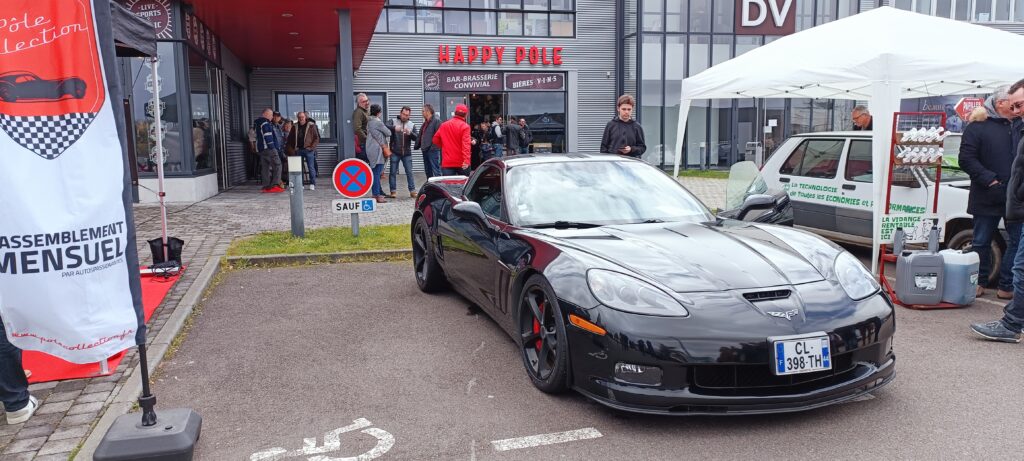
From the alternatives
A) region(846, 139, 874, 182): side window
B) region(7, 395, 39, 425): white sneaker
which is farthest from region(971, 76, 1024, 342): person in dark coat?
region(7, 395, 39, 425): white sneaker

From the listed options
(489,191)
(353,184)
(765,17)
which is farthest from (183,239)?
(765,17)

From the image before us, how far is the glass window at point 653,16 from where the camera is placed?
2295 centimetres

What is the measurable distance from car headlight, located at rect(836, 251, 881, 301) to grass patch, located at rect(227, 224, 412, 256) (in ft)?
17.5

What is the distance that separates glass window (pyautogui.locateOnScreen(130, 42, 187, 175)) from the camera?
494 inches

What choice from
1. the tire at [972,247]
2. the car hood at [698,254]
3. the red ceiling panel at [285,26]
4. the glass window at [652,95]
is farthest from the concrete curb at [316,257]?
the glass window at [652,95]

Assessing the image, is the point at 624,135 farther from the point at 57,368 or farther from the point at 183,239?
the point at 57,368

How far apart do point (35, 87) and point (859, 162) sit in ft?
23.8

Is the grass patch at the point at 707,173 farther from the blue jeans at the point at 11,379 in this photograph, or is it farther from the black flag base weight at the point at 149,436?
the blue jeans at the point at 11,379

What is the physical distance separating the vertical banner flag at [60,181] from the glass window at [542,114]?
20.5m

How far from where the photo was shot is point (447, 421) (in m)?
3.60

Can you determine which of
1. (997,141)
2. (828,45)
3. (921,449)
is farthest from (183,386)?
(828,45)

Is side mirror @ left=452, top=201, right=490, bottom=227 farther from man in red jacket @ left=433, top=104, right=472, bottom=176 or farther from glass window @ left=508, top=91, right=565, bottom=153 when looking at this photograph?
glass window @ left=508, top=91, right=565, bottom=153

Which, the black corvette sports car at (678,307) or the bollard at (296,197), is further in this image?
Answer: the bollard at (296,197)

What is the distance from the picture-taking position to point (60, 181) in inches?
123
